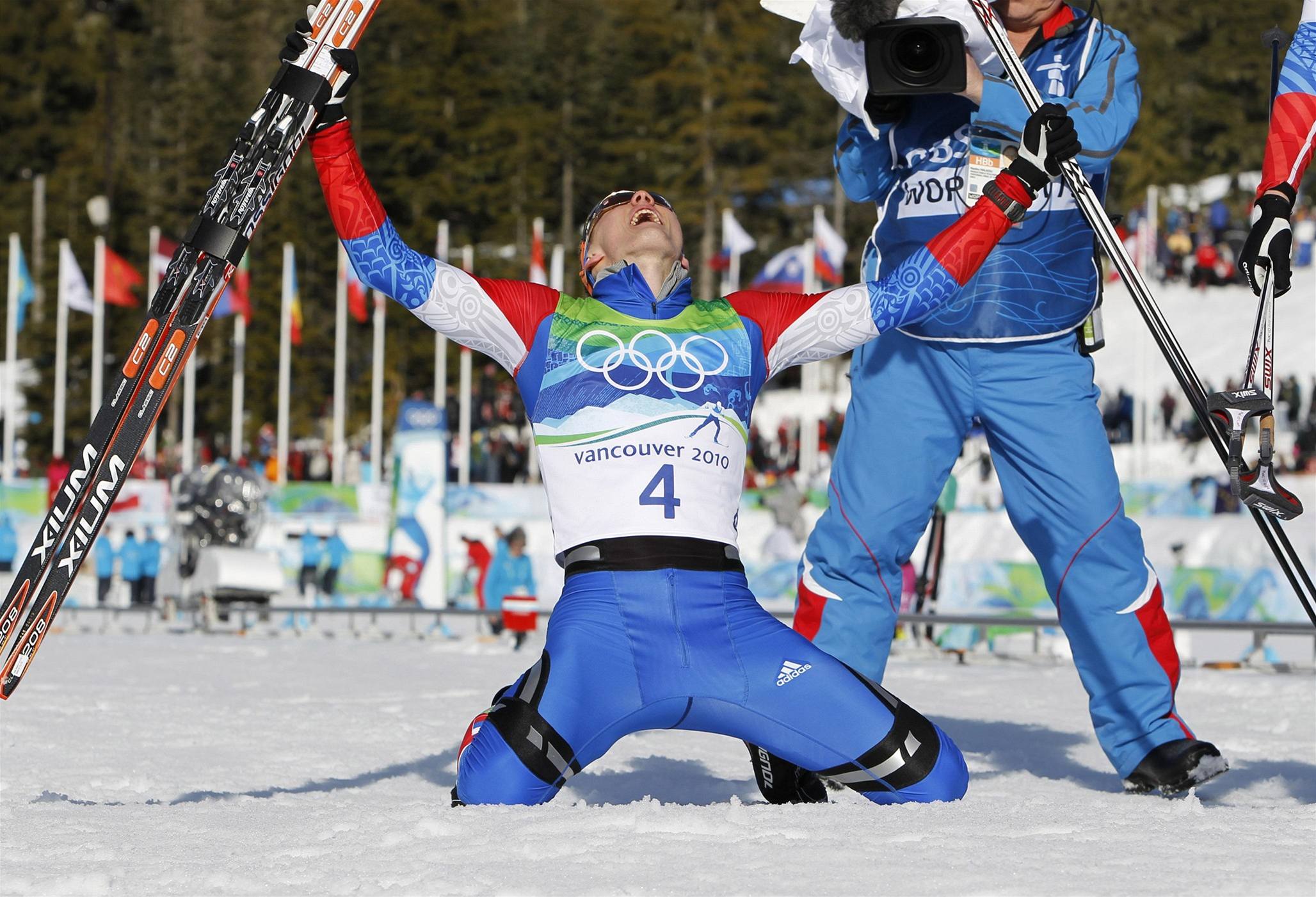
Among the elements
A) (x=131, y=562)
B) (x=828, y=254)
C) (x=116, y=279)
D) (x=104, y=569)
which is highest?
(x=116, y=279)

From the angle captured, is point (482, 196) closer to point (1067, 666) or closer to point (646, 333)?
point (1067, 666)

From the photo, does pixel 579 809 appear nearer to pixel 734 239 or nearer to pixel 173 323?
pixel 173 323

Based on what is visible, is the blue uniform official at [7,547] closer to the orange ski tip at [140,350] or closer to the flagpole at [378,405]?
the flagpole at [378,405]

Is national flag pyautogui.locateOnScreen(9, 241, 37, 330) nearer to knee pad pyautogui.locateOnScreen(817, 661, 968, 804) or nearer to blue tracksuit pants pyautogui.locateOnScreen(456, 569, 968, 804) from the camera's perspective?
blue tracksuit pants pyautogui.locateOnScreen(456, 569, 968, 804)

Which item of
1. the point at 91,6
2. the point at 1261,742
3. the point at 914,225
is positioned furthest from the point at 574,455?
the point at 91,6

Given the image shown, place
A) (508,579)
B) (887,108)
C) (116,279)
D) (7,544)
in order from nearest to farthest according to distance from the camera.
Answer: (887,108) < (508,579) < (7,544) < (116,279)

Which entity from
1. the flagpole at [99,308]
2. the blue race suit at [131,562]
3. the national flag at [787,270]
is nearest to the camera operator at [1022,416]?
the blue race suit at [131,562]

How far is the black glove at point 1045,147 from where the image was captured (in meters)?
3.84

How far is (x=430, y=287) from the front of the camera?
3.74m

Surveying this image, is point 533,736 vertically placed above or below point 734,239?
below

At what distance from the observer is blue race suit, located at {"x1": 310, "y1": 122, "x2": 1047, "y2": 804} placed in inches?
135

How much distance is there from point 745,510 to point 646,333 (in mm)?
18592

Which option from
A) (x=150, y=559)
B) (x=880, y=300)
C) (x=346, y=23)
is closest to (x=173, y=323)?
(x=346, y=23)

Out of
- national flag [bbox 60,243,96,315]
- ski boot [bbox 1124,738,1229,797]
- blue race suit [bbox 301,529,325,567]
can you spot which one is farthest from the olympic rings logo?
national flag [bbox 60,243,96,315]
